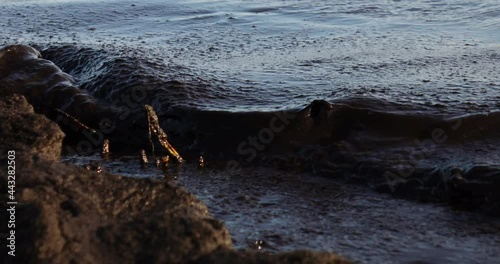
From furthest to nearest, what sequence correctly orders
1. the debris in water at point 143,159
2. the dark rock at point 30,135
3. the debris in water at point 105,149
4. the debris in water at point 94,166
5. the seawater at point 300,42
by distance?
1. the seawater at point 300,42
2. the debris in water at point 105,149
3. the debris in water at point 143,159
4. the debris in water at point 94,166
5. the dark rock at point 30,135

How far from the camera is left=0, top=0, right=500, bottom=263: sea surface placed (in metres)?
3.69

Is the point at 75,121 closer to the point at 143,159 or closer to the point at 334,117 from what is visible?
the point at 143,159

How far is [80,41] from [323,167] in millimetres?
4885

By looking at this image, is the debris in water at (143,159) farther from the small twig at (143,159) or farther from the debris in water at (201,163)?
the debris in water at (201,163)

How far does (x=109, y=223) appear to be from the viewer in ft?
8.37

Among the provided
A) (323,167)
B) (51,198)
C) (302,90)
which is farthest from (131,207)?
(302,90)

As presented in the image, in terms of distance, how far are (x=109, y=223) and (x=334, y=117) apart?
2.71 m

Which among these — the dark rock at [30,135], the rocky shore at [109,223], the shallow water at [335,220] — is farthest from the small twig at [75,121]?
the rocky shore at [109,223]

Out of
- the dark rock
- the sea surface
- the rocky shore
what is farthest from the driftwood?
the rocky shore

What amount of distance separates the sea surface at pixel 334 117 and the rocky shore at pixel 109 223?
0.77 metres

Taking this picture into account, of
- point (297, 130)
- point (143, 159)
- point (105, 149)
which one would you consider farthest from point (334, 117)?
point (105, 149)

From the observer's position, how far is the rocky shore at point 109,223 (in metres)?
2.37

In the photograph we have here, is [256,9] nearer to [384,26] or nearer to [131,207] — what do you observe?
[384,26]

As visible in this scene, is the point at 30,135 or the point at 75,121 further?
the point at 75,121
